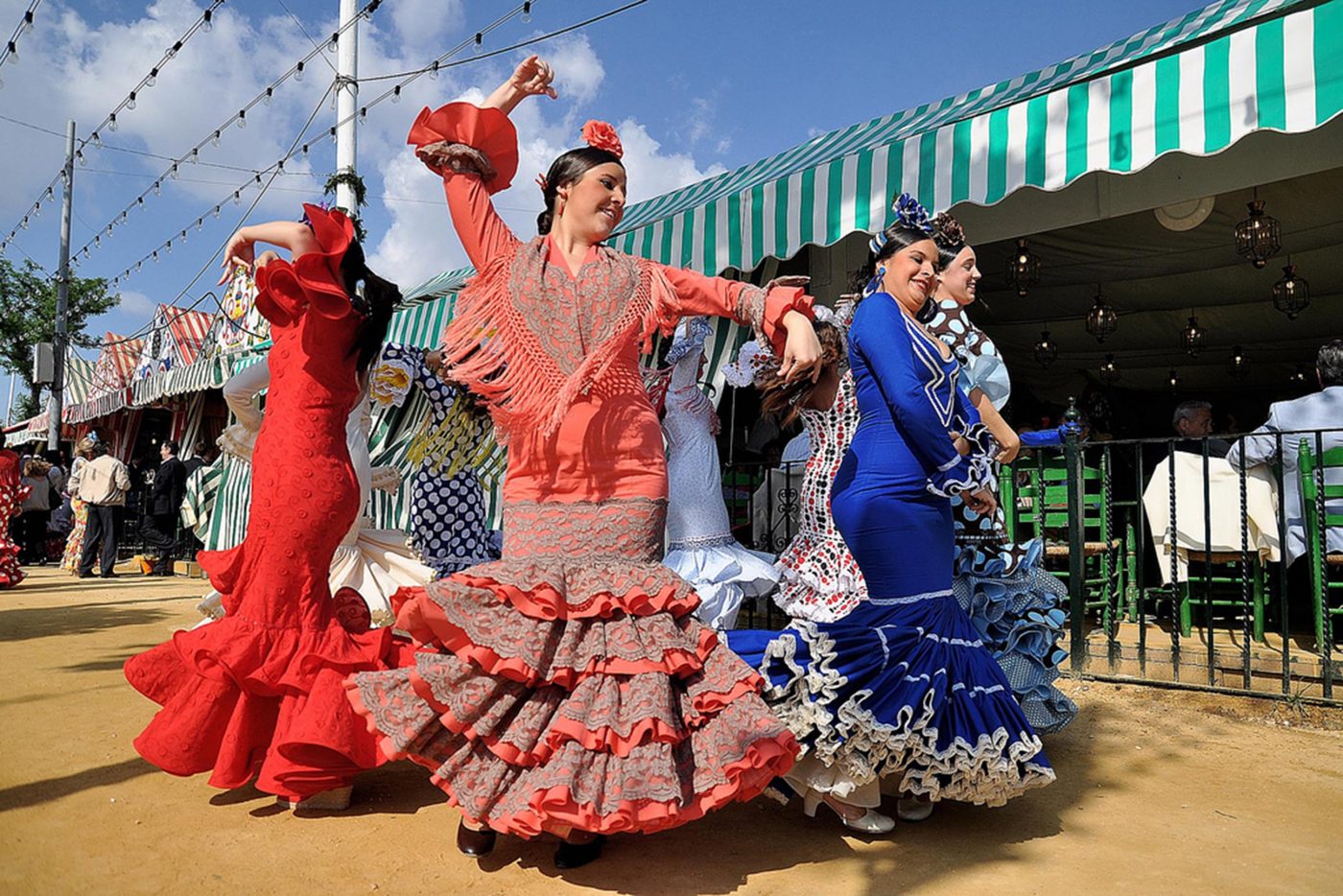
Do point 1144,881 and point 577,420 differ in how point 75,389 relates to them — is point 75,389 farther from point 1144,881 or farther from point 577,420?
point 1144,881

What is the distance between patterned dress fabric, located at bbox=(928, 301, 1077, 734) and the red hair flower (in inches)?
56.3

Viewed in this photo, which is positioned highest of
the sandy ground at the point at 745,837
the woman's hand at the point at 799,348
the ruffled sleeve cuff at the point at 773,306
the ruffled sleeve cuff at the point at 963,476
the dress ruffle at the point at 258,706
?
the ruffled sleeve cuff at the point at 773,306

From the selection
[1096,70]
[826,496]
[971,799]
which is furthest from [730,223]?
[971,799]

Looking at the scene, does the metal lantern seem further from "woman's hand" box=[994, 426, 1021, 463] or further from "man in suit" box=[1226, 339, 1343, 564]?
"woman's hand" box=[994, 426, 1021, 463]

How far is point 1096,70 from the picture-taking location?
513cm

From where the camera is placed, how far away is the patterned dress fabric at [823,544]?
380cm

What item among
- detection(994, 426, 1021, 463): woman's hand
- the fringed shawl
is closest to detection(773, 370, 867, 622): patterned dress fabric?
detection(994, 426, 1021, 463): woman's hand

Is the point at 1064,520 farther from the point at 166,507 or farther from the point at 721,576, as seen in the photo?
the point at 166,507

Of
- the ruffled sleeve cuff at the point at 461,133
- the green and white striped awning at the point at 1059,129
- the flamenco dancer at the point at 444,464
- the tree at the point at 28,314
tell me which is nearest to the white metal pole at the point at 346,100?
the green and white striped awning at the point at 1059,129

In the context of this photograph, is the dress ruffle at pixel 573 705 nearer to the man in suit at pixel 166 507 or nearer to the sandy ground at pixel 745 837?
the sandy ground at pixel 745 837

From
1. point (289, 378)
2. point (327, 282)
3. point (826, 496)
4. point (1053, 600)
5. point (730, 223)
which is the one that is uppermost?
point (730, 223)

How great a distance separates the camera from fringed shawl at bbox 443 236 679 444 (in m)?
2.50

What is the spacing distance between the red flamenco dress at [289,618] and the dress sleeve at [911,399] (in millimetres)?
1746

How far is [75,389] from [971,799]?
21.5 metres
